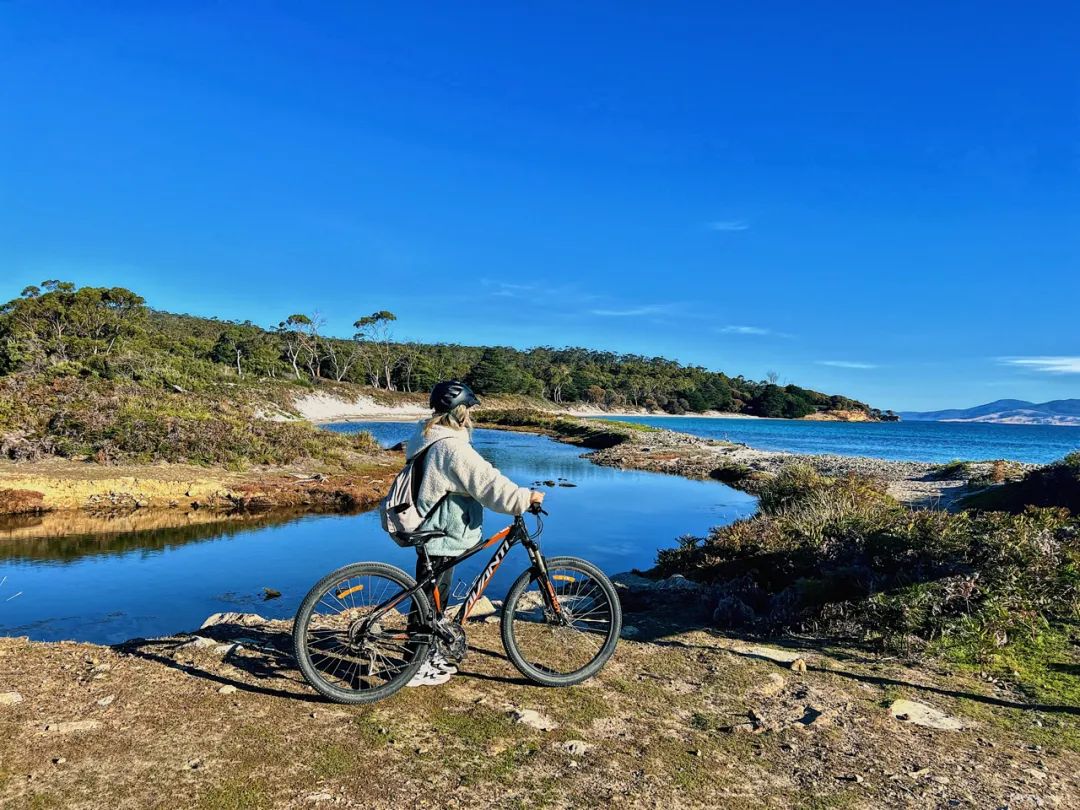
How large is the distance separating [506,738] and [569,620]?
3.71 ft

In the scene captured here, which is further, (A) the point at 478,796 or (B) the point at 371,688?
(B) the point at 371,688

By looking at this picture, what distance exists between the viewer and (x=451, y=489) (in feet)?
15.3

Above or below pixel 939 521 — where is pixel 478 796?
below

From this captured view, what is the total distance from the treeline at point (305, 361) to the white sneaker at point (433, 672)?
40879 mm

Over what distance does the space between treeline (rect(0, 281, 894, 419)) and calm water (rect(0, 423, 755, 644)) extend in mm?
29488

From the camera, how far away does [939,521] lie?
7.23m

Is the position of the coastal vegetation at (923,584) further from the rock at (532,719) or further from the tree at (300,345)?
the tree at (300,345)

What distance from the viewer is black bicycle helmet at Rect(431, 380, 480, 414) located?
4.75 metres

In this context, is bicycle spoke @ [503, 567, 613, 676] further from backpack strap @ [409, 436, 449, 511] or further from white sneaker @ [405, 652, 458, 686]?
backpack strap @ [409, 436, 449, 511]

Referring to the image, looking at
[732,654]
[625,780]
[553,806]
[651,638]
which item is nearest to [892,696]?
[732,654]

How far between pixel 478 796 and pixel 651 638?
133 inches

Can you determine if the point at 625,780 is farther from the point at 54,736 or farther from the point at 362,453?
the point at 362,453

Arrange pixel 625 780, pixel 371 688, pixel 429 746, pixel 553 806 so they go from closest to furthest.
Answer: pixel 553 806, pixel 625 780, pixel 429 746, pixel 371 688

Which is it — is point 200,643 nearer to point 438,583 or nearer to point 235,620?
point 235,620
